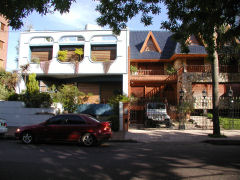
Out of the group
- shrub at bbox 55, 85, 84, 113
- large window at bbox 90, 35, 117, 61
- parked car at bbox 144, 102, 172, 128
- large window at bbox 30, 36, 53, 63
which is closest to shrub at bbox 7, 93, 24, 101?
shrub at bbox 55, 85, 84, 113

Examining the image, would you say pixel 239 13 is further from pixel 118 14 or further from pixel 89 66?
pixel 89 66

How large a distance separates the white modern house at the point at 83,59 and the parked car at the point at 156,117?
2.72m

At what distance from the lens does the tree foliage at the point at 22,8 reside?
5633 mm

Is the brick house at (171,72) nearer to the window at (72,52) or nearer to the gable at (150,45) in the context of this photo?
the gable at (150,45)

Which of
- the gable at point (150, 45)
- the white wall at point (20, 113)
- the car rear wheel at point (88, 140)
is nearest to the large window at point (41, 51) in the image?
the white wall at point (20, 113)

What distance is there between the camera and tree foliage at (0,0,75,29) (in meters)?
5.63

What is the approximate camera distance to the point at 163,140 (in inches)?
429

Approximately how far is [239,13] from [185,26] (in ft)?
6.43

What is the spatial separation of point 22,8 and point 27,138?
20.0 ft

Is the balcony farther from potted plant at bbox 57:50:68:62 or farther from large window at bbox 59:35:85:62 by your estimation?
potted plant at bbox 57:50:68:62

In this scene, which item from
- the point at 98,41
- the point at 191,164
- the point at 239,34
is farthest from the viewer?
the point at 98,41

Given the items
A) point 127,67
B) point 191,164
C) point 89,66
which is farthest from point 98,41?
point 191,164

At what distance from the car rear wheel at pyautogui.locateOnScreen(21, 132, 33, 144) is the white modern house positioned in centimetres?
853

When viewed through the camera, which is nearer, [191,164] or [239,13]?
[191,164]
